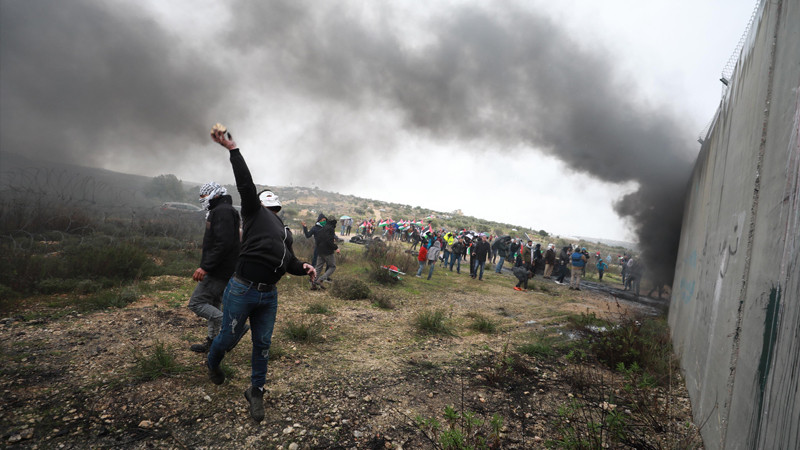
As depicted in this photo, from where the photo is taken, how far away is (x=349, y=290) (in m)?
7.20

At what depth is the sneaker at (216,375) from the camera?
3.07m

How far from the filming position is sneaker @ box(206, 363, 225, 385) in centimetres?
307

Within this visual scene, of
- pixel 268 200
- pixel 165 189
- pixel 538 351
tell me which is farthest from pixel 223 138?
pixel 165 189

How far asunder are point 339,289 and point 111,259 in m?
4.06

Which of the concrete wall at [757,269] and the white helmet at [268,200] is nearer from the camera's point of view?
the concrete wall at [757,269]

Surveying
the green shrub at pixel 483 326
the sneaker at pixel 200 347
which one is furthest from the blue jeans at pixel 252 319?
the green shrub at pixel 483 326

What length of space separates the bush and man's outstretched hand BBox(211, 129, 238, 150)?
499 cm

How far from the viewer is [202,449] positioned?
2.39 metres

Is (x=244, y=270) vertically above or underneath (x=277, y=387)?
above

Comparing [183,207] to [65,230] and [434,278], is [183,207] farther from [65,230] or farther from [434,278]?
[434,278]

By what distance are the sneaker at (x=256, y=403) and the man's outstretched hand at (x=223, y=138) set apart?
192 cm

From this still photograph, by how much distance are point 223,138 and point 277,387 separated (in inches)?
91.0

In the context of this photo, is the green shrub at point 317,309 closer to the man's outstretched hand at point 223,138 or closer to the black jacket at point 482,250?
the man's outstretched hand at point 223,138

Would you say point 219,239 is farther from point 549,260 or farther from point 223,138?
point 549,260
